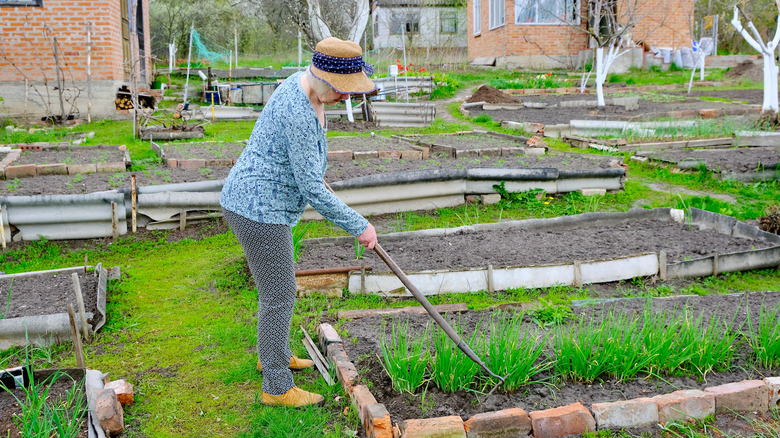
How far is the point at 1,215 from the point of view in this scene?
17.5 ft

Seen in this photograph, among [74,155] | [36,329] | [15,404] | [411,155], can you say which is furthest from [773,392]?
[74,155]

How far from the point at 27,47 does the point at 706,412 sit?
1322 cm

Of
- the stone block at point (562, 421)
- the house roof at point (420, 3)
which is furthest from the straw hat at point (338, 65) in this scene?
the house roof at point (420, 3)

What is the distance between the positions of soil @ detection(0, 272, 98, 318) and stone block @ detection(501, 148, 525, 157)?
557 centimetres

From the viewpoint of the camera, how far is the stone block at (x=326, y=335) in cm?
347

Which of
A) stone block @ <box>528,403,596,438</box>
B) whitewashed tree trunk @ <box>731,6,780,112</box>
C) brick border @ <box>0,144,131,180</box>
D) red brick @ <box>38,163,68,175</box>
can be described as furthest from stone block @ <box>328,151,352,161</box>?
whitewashed tree trunk @ <box>731,6,780,112</box>

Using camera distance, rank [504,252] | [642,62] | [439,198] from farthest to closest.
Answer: [642,62], [439,198], [504,252]

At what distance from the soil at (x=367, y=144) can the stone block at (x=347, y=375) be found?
5.65 m

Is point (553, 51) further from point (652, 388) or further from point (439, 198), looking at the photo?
point (652, 388)

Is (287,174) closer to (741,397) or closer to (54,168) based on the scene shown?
(741,397)

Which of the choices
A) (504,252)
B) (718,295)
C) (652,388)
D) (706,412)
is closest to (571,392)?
(652,388)

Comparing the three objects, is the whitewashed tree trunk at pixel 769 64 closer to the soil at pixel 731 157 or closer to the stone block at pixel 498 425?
the soil at pixel 731 157

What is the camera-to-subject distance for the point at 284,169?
2.82 metres

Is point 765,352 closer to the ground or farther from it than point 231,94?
closer to the ground
